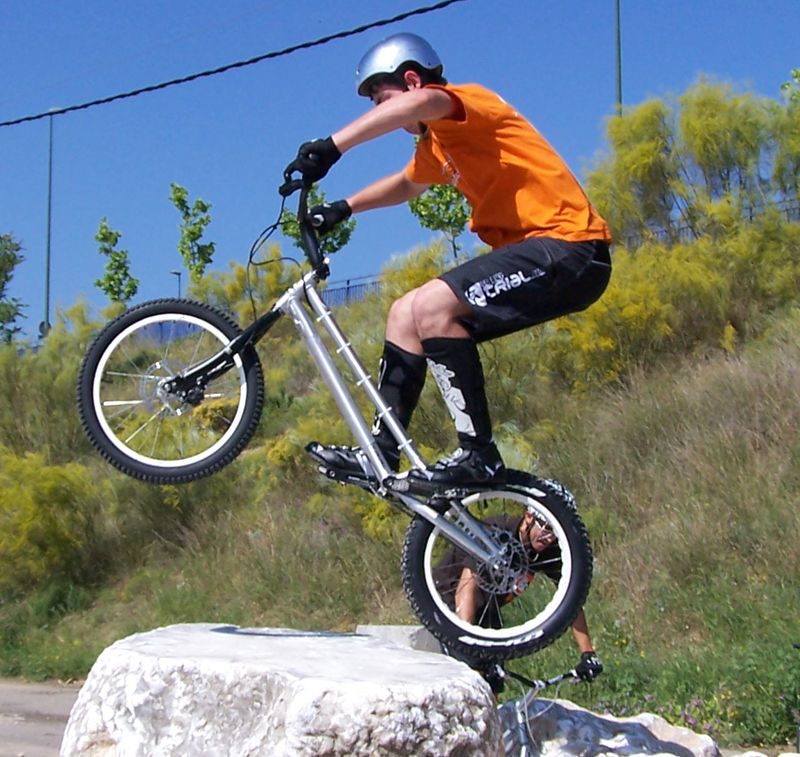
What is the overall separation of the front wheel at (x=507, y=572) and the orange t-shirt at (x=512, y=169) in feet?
3.43

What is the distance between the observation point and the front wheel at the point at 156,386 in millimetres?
5211

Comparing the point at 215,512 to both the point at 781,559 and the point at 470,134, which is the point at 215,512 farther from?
the point at 470,134

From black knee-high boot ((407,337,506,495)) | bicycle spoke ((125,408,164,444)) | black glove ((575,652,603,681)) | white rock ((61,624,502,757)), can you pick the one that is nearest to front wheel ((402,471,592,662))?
black knee-high boot ((407,337,506,495))

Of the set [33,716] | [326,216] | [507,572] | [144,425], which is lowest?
[33,716]

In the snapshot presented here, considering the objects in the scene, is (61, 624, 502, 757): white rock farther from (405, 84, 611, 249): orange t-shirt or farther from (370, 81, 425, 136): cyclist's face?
(370, 81, 425, 136): cyclist's face

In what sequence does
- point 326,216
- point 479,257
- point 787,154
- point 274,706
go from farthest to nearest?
point 787,154, point 326,216, point 479,257, point 274,706

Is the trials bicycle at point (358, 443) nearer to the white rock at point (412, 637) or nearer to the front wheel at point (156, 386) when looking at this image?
the front wheel at point (156, 386)

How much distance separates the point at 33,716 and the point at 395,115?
17.5 ft

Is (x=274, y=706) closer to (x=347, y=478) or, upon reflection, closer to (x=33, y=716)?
(x=347, y=478)

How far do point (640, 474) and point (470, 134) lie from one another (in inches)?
196

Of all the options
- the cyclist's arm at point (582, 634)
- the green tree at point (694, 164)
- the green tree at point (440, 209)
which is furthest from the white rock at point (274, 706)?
the green tree at point (440, 209)

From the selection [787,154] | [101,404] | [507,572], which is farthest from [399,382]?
[787,154]

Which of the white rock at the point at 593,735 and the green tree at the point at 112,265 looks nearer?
the white rock at the point at 593,735

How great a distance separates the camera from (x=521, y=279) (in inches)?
191
